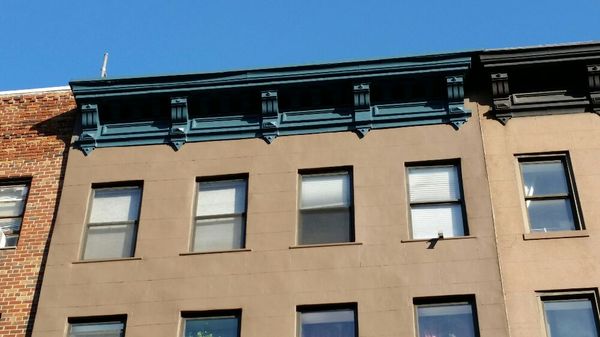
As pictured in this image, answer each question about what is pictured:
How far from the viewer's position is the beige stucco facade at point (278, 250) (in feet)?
51.0

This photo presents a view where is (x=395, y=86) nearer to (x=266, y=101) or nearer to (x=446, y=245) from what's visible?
(x=266, y=101)

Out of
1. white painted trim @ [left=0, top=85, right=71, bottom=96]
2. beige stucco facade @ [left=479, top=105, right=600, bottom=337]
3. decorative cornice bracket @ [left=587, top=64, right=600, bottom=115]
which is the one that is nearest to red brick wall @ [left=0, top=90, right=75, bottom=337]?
white painted trim @ [left=0, top=85, right=71, bottom=96]

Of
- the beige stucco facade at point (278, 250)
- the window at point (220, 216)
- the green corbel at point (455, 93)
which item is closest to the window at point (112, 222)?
the beige stucco facade at point (278, 250)

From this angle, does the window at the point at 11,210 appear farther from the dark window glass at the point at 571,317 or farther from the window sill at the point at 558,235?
the dark window glass at the point at 571,317

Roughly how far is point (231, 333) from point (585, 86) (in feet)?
29.5

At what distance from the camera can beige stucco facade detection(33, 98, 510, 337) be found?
15.5 meters

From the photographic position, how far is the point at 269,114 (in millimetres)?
18375

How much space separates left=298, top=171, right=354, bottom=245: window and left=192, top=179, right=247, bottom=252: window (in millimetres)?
1250

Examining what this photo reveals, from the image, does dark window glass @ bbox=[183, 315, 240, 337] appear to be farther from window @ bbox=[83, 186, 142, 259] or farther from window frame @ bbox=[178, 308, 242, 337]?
window @ bbox=[83, 186, 142, 259]

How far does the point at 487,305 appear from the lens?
49.6ft

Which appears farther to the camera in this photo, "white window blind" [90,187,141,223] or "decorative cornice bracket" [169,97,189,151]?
"decorative cornice bracket" [169,97,189,151]

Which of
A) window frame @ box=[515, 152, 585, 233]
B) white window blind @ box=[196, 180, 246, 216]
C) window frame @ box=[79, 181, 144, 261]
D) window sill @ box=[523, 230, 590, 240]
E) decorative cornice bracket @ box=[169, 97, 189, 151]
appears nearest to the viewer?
window sill @ box=[523, 230, 590, 240]

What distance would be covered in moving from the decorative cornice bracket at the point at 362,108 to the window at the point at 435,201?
138cm

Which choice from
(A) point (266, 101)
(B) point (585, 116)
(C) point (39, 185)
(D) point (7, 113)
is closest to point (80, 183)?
(C) point (39, 185)
